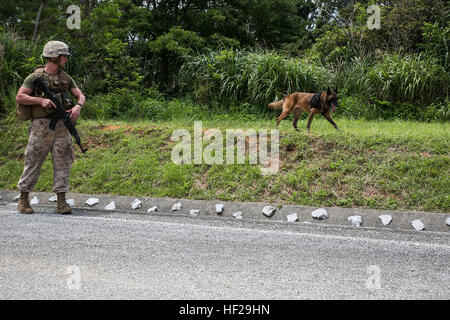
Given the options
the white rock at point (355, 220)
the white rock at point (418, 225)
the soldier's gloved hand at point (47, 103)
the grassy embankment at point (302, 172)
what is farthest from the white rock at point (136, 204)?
the white rock at point (418, 225)

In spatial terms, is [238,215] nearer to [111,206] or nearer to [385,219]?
[385,219]

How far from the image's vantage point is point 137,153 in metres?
8.43

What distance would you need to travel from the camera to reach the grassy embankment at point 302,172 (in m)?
6.25

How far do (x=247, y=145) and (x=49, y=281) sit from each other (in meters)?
4.80

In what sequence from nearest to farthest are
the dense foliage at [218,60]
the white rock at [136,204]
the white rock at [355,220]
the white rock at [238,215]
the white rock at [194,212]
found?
the white rock at [355,220]
the white rock at [238,215]
the white rock at [194,212]
the white rock at [136,204]
the dense foliage at [218,60]

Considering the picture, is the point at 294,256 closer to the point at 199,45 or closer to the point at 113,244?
the point at 113,244

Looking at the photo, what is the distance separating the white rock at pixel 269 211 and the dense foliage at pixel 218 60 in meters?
5.85

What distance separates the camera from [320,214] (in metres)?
5.96

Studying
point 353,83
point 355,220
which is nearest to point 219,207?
point 355,220

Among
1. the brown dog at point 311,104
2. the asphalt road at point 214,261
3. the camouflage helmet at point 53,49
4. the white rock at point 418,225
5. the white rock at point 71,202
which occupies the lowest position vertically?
the white rock at point 71,202

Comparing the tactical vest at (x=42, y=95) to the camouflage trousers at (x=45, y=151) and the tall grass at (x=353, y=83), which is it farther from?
the tall grass at (x=353, y=83)

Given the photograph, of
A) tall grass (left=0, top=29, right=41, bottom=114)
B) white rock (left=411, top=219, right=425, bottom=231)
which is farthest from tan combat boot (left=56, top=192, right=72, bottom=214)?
tall grass (left=0, top=29, right=41, bottom=114)

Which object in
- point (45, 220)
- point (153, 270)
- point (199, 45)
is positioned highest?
point (199, 45)
